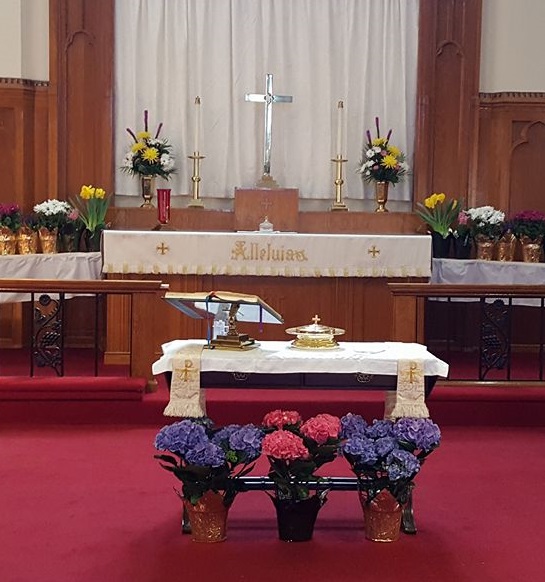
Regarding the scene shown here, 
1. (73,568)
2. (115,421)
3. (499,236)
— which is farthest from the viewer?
(499,236)

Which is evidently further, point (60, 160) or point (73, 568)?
point (60, 160)

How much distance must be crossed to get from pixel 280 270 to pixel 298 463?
337 cm

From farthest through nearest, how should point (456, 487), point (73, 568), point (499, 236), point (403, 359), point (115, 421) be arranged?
point (499, 236) → point (115, 421) → point (456, 487) → point (403, 359) → point (73, 568)

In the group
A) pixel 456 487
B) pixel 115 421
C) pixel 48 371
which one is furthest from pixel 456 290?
pixel 48 371

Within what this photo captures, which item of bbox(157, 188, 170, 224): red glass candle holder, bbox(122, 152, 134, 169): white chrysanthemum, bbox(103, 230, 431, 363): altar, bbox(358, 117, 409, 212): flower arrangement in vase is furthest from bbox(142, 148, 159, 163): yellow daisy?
bbox(358, 117, 409, 212): flower arrangement in vase

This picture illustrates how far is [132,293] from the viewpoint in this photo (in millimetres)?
6738

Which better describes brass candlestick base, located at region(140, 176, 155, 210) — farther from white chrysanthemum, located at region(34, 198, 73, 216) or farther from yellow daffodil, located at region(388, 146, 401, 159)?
yellow daffodil, located at region(388, 146, 401, 159)

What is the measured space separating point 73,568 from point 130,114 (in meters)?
5.80

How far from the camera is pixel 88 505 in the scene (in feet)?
16.0

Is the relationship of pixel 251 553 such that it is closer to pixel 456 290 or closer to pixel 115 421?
pixel 115 421

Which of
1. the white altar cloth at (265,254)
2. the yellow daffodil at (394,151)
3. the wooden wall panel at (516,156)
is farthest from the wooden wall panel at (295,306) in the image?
the wooden wall panel at (516,156)

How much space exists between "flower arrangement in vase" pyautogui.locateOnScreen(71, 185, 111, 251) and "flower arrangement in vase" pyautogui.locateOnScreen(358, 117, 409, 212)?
231 cm

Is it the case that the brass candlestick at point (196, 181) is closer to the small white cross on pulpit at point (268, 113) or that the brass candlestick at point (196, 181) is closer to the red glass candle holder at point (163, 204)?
the small white cross on pulpit at point (268, 113)

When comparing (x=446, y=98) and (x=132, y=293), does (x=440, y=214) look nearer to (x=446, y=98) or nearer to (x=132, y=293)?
(x=446, y=98)
